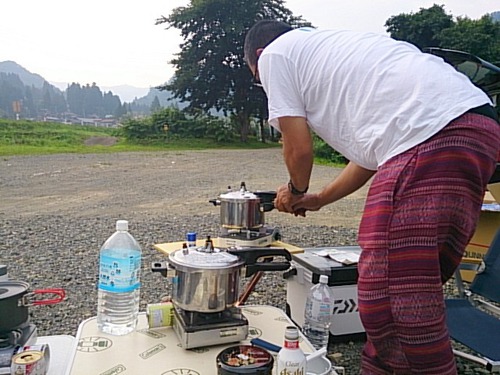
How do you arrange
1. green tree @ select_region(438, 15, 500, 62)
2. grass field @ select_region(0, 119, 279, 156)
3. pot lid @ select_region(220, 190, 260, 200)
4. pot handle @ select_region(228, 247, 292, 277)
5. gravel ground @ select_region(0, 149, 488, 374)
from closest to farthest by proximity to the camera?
pot handle @ select_region(228, 247, 292, 277)
pot lid @ select_region(220, 190, 260, 200)
gravel ground @ select_region(0, 149, 488, 374)
grass field @ select_region(0, 119, 279, 156)
green tree @ select_region(438, 15, 500, 62)

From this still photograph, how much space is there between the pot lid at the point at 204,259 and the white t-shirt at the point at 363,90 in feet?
1.50

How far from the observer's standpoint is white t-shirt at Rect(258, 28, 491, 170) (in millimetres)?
1202

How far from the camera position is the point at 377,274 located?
3.76 feet

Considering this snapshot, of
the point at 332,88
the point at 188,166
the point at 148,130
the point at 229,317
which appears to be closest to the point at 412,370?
the point at 229,317

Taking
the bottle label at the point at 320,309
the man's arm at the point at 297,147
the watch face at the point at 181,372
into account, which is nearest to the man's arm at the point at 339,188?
the man's arm at the point at 297,147

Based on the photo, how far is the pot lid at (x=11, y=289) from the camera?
46.1 inches

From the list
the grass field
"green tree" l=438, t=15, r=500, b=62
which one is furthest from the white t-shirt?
"green tree" l=438, t=15, r=500, b=62

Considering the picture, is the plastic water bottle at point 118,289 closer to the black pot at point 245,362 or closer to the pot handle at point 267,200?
the black pot at point 245,362

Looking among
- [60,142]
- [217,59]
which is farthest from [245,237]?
[217,59]

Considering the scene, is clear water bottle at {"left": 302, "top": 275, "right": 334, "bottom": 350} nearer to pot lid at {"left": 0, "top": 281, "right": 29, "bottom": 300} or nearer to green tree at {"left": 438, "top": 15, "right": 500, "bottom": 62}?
pot lid at {"left": 0, "top": 281, "right": 29, "bottom": 300}

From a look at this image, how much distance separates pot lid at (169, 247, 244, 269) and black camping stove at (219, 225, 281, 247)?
0.91 metres

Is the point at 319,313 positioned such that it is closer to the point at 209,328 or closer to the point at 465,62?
the point at 209,328

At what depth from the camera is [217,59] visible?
20938mm

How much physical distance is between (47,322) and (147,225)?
2.45 metres
